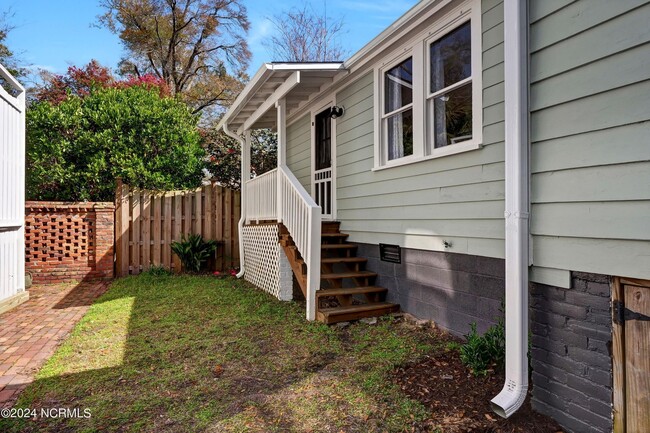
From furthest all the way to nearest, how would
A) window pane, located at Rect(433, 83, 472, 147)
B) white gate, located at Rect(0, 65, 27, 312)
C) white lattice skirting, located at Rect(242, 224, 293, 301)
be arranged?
white lattice skirting, located at Rect(242, 224, 293, 301)
white gate, located at Rect(0, 65, 27, 312)
window pane, located at Rect(433, 83, 472, 147)

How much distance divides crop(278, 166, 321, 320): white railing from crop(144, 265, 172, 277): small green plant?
12.2 ft

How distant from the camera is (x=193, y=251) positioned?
27.6 ft

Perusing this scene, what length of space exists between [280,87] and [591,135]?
15.0 feet

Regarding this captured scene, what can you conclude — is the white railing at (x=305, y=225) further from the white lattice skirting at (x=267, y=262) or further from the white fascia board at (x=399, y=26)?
the white fascia board at (x=399, y=26)

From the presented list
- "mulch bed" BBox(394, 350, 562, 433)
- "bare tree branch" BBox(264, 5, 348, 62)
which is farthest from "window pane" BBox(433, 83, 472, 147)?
"bare tree branch" BBox(264, 5, 348, 62)

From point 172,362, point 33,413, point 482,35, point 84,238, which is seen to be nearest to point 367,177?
→ point 482,35

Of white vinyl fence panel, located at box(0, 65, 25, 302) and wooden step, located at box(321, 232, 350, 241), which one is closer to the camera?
white vinyl fence panel, located at box(0, 65, 25, 302)

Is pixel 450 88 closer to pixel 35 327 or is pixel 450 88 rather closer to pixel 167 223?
pixel 35 327

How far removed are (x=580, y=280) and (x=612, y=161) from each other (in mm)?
734

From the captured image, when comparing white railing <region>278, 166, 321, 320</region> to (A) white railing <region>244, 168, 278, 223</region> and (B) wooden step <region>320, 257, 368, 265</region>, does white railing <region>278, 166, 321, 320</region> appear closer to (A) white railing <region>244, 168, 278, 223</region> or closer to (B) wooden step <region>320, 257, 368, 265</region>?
(B) wooden step <region>320, 257, 368, 265</region>

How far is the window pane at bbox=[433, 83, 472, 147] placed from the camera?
3891mm

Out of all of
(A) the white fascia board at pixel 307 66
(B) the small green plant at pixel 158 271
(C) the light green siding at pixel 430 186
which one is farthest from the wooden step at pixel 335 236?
(B) the small green plant at pixel 158 271

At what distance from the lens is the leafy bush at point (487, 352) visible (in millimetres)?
3143

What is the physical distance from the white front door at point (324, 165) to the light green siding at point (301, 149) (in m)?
0.37
